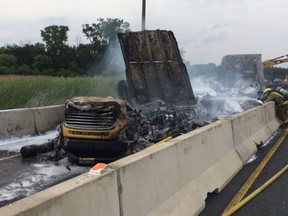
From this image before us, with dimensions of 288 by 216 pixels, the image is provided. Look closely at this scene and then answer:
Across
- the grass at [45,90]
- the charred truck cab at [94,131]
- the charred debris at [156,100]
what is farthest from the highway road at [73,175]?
the grass at [45,90]

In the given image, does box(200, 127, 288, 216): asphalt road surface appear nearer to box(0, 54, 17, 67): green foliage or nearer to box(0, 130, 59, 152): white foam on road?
box(0, 130, 59, 152): white foam on road

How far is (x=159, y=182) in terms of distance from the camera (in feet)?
16.0

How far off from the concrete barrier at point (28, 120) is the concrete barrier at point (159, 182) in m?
4.93

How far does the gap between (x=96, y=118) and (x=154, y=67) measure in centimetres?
479

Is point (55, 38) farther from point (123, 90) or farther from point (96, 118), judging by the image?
point (96, 118)

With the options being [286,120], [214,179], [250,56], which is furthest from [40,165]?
[250,56]

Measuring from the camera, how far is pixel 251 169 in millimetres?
7828

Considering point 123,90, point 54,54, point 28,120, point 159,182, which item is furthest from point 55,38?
point 159,182

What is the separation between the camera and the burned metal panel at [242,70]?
2586 cm

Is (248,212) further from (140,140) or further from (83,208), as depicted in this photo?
(140,140)

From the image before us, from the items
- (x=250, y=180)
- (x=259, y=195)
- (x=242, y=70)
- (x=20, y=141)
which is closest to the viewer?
(x=259, y=195)

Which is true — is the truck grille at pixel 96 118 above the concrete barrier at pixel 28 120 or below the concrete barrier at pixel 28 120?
above

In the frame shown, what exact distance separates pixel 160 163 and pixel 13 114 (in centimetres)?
601

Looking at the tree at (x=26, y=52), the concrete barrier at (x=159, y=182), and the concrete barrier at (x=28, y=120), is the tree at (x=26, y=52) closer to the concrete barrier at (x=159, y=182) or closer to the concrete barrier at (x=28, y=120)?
the concrete barrier at (x=28, y=120)
